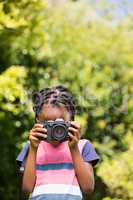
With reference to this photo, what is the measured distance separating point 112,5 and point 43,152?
11296mm

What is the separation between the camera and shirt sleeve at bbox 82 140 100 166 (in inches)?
129

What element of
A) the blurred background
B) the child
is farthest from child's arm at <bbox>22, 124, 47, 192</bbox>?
the blurred background

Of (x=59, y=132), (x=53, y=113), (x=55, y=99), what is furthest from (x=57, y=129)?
(x=55, y=99)

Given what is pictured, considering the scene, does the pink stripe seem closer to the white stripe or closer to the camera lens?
the white stripe

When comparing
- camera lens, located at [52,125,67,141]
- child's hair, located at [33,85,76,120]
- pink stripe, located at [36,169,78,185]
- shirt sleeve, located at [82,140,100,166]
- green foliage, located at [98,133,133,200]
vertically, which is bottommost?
pink stripe, located at [36,169,78,185]

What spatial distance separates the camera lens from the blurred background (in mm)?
4075

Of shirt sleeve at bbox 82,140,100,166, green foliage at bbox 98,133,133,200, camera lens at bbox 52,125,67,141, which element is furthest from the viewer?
green foliage at bbox 98,133,133,200

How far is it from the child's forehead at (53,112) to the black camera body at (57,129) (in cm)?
11

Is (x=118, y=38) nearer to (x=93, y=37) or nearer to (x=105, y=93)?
(x=93, y=37)

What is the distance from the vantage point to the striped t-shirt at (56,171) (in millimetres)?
3170

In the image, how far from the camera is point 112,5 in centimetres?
1430

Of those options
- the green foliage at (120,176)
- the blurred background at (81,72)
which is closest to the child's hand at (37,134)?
the blurred background at (81,72)

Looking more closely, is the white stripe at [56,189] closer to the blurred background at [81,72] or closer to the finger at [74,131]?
the finger at [74,131]

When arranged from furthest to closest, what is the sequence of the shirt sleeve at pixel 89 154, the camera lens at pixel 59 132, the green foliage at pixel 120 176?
the green foliage at pixel 120 176
the shirt sleeve at pixel 89 154
the camera lens at pixel 59 132
